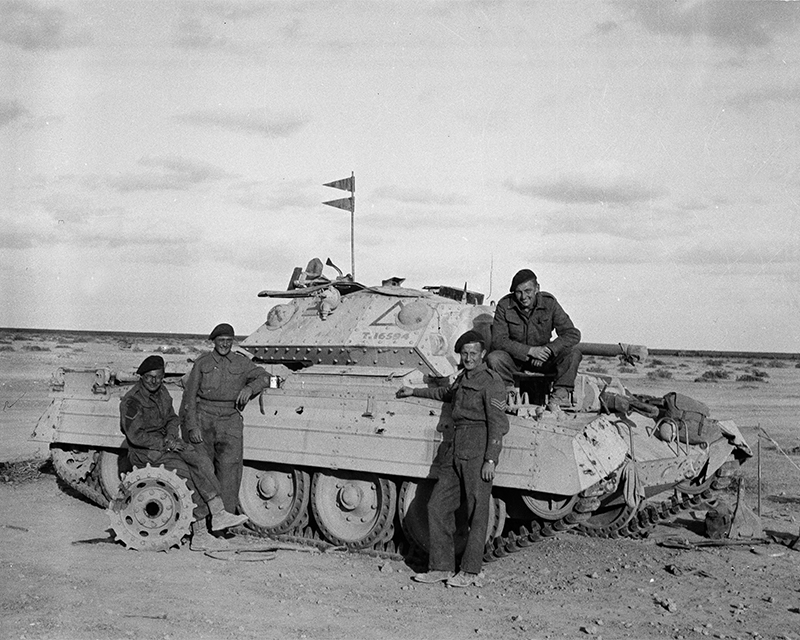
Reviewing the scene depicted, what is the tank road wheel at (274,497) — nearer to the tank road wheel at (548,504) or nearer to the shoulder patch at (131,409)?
the shoulder patch at (131,409)

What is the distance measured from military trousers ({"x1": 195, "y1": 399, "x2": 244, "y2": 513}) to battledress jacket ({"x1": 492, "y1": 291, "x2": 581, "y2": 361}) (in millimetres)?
2845

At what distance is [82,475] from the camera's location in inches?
460

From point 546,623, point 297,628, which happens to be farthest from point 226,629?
point 546,623

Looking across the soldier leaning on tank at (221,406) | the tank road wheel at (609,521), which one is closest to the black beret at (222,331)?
the soldier leaning on tank at (221,406)

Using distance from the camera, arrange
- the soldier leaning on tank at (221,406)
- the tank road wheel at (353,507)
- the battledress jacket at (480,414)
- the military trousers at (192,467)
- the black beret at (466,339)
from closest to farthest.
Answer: the battledress jacket at (480,414) < the black beret at (466,339) < the military trousers at (192,467) < the tank road wheel at (353,507) < the soldier leaning on tank at (221,406)

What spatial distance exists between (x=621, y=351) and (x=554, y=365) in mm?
1052

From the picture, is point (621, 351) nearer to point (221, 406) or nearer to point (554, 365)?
point (554, 365)

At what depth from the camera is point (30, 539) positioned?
9.16 m

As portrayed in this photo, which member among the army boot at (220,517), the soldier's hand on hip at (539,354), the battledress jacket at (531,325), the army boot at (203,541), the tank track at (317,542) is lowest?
the tank track at (317,542)

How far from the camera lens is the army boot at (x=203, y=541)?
881cm

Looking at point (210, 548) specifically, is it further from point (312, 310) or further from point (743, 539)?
point (743, 539)

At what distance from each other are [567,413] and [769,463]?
9.00 meters

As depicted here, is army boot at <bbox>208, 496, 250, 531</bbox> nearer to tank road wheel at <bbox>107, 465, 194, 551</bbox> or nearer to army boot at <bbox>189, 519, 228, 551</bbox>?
army boot at <bbox>189, 519, 228, 551</bbox>

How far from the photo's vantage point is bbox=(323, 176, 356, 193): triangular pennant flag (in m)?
12.6
